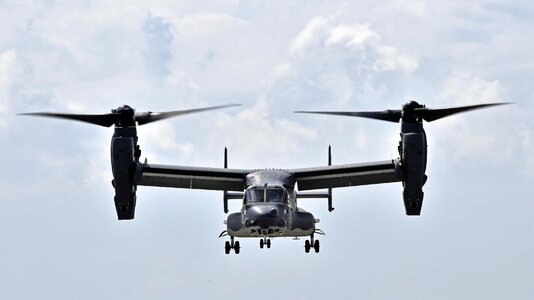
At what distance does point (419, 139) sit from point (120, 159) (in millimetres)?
11234

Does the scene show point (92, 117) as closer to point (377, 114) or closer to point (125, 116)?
point (125, 116)

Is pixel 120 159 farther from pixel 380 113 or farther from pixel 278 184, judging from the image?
pixel 380 113

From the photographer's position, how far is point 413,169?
165 feet

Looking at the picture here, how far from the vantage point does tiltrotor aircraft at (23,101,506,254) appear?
49.9 m

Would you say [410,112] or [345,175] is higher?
[410,112]

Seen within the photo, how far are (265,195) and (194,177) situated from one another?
541 centimetres

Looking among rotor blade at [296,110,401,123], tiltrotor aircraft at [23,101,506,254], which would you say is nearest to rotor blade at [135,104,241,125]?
tiltrotor aircraft at [23,101,506,254]

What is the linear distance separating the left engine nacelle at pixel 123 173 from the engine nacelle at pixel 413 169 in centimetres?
1029

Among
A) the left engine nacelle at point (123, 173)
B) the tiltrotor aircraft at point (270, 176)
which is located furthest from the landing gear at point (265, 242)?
the left engine nacelle at point (123, 173)

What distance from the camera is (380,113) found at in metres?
52.4

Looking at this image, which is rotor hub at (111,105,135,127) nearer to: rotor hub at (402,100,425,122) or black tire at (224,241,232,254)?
black tire at (224,241,232,254)

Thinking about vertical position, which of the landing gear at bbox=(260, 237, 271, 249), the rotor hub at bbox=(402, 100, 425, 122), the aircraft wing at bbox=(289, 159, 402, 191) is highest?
the rotor hub at bbox=(402, 100, 425, 122)

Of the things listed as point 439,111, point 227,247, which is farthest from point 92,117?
point 439,111

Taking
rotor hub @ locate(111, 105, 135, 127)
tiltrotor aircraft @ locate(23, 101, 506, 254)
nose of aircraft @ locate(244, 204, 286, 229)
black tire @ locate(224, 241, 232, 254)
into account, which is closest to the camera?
nose of aircraft @ locate(244, 204, 286, 229)
